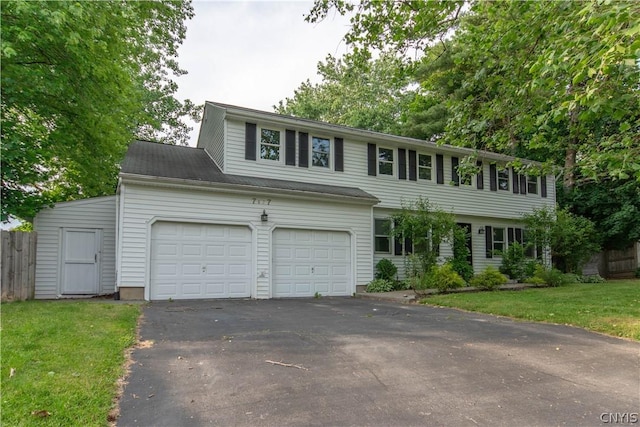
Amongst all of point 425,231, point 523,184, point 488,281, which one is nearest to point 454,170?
point 523,184

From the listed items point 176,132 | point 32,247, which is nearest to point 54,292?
point 32,247

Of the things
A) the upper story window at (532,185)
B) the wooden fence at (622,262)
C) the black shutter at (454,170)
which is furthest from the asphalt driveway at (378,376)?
the wooden fence at (622,262)

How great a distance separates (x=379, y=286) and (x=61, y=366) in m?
9.86

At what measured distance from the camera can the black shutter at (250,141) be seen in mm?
12339

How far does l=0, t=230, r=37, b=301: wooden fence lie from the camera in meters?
8.55

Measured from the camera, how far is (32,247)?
29.7 feet

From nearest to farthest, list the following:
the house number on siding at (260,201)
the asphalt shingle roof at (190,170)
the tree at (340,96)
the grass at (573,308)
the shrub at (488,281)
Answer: the grass at (573,308)
the asphalt shingle roof at (190,170)
the house number on siding at (260,201)
the shrub at (488,281)
the tree at (340,96)

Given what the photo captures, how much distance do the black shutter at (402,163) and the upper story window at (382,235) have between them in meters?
2.03

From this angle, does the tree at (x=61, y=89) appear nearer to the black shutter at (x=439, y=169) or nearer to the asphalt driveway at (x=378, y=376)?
the asphalt driveway at (x=378, y=376)

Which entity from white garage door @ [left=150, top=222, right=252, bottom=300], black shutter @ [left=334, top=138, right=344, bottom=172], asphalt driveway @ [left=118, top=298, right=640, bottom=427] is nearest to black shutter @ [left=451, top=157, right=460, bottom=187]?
black shutter @ [left=334, top=138, right=344, bottom=172]

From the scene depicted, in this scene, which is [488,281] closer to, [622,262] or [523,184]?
[523,184]

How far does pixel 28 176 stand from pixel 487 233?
53.4ft

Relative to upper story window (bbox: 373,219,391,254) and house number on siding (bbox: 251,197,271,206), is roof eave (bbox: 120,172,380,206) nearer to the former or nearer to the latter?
house number on siding (bbox: 251,197,271,206)

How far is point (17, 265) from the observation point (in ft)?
28.6
